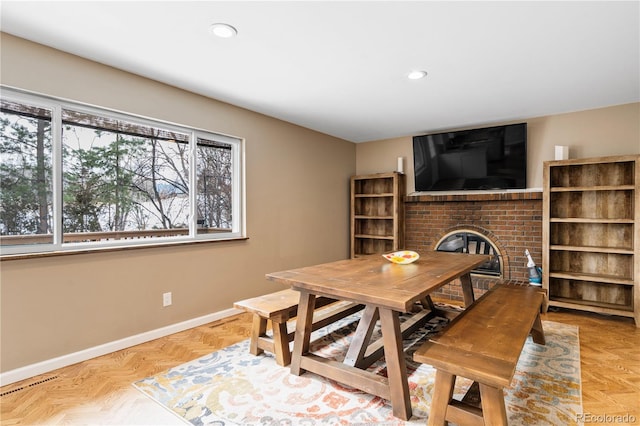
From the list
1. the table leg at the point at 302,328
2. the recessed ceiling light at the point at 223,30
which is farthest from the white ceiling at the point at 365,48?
the table leg at the point at 302,328

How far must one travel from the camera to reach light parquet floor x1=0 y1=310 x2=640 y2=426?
176 centimetres

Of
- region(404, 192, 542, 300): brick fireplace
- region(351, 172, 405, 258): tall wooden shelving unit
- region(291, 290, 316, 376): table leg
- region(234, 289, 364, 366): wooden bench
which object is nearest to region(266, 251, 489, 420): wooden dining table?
region(291, 290, 316, 376): table leg

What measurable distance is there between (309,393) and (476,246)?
3.12 metres

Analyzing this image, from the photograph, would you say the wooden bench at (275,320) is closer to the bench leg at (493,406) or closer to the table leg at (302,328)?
the table leg at (302,328)

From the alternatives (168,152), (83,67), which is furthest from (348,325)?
(83,67)

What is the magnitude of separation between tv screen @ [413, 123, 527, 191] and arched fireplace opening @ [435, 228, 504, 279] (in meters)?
0.60

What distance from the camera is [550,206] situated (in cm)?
365

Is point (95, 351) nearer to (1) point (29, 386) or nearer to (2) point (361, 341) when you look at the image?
(1) point (29, 386)

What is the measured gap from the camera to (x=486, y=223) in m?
4.12

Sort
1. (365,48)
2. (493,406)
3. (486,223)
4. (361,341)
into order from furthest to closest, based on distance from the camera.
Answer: (486,223), (365,48), (361,341), (493,406)

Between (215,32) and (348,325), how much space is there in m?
2.57

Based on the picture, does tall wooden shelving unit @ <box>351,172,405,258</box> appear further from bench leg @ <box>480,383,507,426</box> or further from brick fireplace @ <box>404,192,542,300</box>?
bench leg @ <box>480,383,507,426</box>

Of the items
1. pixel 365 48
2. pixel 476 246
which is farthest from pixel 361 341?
pixel 476 246

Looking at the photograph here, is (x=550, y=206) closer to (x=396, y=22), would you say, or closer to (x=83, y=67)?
(x=396, y=22)
